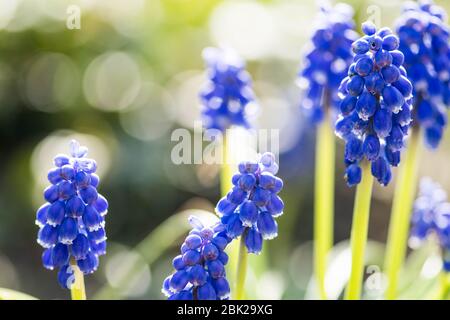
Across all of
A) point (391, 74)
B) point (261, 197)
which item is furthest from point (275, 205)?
point (391, 74)

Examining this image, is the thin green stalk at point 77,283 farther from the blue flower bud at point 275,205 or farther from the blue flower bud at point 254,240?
the blue flower bud at point 275,205

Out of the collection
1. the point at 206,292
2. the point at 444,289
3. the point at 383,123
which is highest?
the point at 383,123

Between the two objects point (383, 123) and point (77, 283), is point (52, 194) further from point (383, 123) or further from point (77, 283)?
point (383, 123)

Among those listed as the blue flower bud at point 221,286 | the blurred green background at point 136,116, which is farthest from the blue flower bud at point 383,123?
the blurred green background at point 136,116

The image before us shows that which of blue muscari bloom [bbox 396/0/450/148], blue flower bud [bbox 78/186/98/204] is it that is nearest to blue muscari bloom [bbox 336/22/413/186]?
blue muscari bloom [bbox 396/0/450/148]

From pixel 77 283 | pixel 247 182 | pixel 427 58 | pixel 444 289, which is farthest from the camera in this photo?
pixel 444 289
